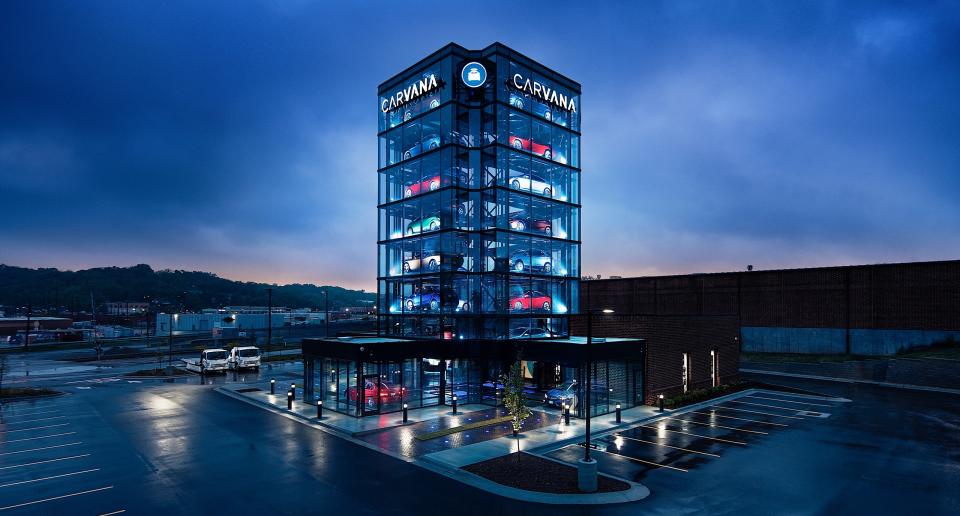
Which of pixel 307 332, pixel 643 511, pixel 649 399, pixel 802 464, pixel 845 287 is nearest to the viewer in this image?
pixel 643 511

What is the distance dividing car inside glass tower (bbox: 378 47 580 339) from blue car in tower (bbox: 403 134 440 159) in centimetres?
11

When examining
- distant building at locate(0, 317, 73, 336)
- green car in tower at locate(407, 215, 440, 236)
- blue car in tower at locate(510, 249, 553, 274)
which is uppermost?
green car in tower at locate(407, 215, 440, 236)

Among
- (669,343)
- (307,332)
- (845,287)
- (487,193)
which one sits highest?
(487,193)

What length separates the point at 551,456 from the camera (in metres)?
21.3

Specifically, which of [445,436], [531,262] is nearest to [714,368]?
[531,262]

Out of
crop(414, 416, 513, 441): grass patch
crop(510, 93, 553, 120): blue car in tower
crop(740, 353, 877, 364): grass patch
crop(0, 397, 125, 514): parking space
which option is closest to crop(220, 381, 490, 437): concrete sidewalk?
crop(414, 416, 513, 441): grass patch

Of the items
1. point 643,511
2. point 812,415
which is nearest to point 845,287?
point 812,415

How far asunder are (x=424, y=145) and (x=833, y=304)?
5074cm

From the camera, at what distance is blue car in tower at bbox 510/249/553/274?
119 feet

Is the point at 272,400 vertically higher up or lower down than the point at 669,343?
lower down

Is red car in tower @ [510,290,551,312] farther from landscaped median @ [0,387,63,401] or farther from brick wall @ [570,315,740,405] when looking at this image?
landscaped median @ [0,387,63,401]

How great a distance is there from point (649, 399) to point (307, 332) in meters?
89.2

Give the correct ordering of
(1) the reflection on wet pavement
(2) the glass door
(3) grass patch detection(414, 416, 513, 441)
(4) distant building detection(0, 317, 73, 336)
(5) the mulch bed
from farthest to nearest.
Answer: (4) distant building detection(0, 317, 73, 336) < (2) the glass door < (3) grass patch detection(414, 416, 513, 441) < (1) the reflection on wet pavement < (5) the mulch bed

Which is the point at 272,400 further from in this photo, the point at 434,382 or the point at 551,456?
the point at 551,456
